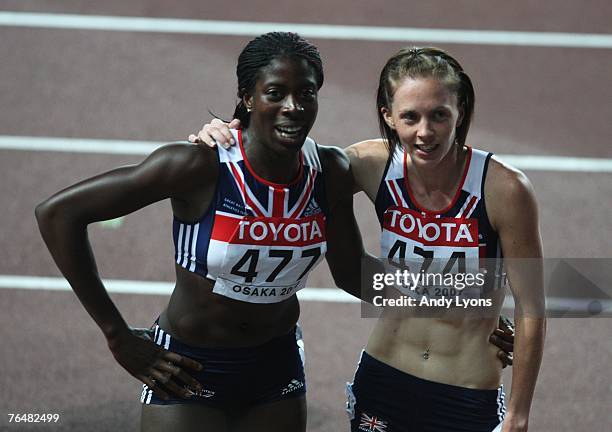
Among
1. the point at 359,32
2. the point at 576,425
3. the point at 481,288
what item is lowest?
the point at 576,425

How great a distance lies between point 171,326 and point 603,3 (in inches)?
211

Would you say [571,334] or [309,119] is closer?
[309,119]

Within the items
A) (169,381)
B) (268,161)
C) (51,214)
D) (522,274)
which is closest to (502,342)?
(522,274)

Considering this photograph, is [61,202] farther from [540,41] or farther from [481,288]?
[540,41]

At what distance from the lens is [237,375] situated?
3014mm

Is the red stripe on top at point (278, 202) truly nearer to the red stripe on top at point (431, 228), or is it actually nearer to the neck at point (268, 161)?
the neck at point (268, 161)

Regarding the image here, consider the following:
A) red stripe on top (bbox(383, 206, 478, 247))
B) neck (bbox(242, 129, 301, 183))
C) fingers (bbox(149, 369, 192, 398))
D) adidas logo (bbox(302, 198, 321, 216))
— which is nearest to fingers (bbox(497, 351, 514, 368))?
red stripe on top (bbox(383, 206, 478, 247))

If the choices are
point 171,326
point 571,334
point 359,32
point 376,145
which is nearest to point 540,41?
point 359,32

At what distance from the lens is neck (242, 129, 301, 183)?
2.91 metres

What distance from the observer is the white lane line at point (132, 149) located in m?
6.40

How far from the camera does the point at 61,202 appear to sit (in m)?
2.80

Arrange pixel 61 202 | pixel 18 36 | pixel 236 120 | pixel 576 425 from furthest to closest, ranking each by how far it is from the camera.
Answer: pixel 18 36 → pixel 576 425 → pixel 236 120 → pixel 61 202


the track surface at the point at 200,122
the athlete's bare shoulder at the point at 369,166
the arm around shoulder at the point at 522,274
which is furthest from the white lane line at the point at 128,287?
the arm around shoulder at the point at 522,274

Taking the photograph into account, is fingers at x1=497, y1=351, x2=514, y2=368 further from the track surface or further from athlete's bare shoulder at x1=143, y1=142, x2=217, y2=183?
the track surface
